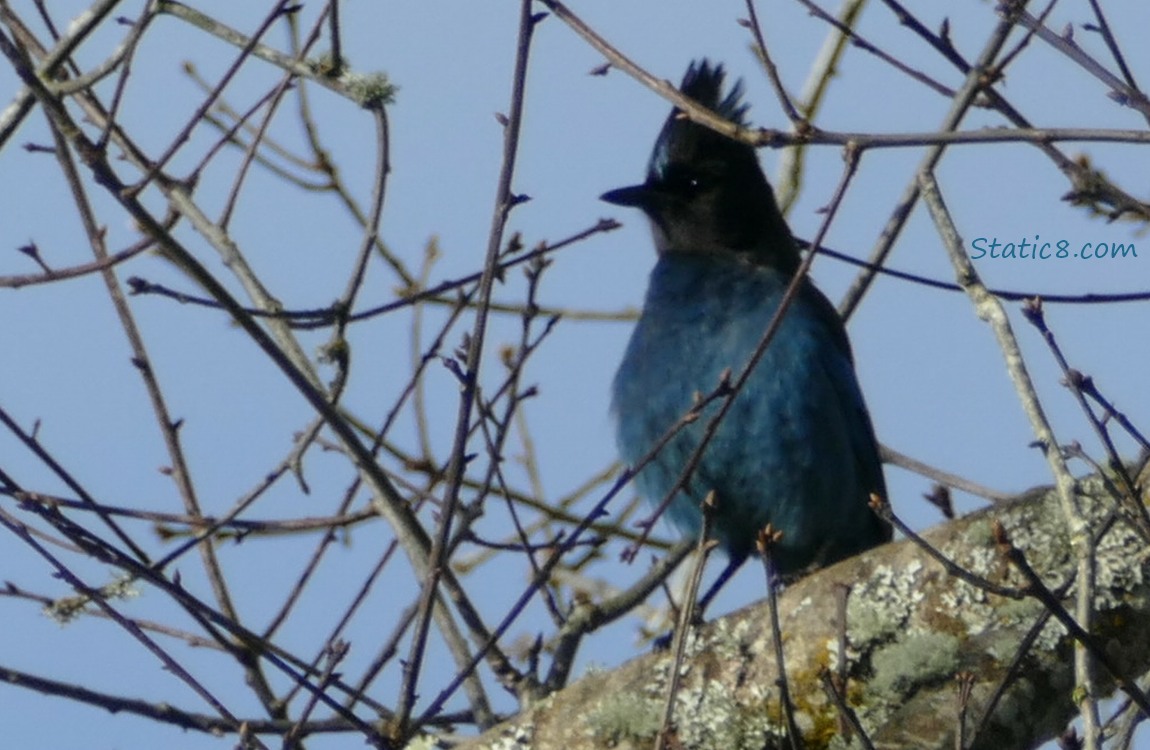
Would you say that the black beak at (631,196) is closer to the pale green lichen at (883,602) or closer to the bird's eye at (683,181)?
the bird's eye at (683,181)

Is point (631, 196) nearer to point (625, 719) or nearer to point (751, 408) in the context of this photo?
point (751, 408)

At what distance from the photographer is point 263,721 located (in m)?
4.01

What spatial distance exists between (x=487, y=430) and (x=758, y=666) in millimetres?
1124

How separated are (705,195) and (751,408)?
4.00 feet

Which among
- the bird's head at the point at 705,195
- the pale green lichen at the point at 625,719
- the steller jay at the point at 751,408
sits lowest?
the pale green lichen at the point at 625,719

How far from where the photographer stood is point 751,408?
5.09m

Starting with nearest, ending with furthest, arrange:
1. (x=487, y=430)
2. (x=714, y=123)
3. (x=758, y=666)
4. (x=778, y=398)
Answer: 1. (x=714, y=123)
2. (x=758, y=666)
3. (x=487, y=430)
4. (x=778, y=398)

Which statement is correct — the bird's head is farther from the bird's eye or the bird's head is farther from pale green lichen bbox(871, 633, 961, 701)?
pale green lichen bbox(871, 633, 961, 701)

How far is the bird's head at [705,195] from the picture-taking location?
19.7 ft

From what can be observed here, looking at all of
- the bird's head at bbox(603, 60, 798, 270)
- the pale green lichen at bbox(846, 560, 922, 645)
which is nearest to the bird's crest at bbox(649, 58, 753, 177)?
the bird's head at bbox(603, 60, 798, 270)

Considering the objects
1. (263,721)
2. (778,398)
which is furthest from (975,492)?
(263,721)

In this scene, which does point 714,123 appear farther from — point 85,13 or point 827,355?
point 827,355

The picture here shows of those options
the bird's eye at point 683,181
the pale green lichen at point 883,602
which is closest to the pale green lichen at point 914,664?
the pale green lichen at point 883,602

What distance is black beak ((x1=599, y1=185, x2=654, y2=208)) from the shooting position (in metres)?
6.01
